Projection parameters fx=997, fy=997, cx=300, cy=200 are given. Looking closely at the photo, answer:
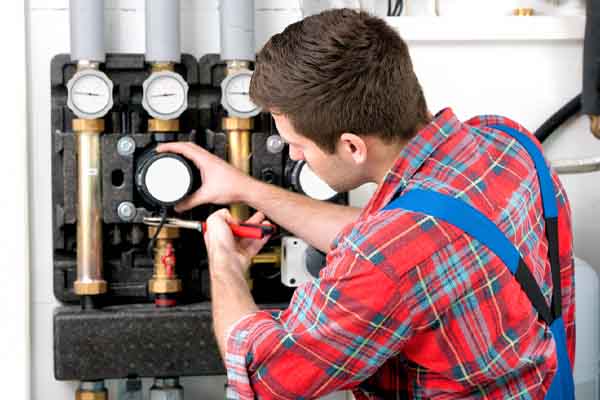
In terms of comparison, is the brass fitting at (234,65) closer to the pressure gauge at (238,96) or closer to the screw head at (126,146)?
the pressure gauge at (238,96)

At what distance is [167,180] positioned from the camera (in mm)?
1652

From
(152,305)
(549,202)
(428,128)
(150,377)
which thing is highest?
(428,128)

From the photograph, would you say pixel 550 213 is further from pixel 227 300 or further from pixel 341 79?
pixel 227 300

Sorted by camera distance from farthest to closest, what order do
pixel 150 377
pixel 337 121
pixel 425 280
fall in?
1. pixel 150 377
2. pixel 337 121
3. pixel 425 280

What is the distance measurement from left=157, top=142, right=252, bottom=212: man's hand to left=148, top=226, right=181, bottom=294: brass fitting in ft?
0.25

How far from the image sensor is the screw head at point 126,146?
1699mm

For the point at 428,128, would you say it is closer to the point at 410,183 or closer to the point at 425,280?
the point at 410,183

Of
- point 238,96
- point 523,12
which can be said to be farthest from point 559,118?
point 238,96

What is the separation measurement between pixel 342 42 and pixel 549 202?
0.36 metres

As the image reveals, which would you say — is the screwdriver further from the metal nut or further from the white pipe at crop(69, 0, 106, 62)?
the white pipe at crop(69, 0, 106, 62)

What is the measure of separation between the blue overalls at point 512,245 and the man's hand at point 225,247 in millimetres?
336

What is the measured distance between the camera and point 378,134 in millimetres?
1288

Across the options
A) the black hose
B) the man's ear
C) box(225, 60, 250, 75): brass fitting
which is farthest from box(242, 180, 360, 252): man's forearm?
the black hose
